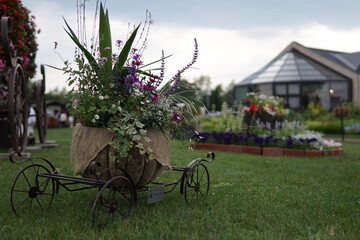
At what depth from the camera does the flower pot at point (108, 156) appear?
2.75 m

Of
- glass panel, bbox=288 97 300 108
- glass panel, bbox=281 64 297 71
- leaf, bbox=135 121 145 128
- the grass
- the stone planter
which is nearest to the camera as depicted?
the grass

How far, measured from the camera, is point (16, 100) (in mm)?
6312

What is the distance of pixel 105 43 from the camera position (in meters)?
3.14

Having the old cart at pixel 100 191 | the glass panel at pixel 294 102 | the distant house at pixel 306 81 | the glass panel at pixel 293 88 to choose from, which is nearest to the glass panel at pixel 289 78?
the distant house at pixel 306 81

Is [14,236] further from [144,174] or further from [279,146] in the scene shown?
[279,146]

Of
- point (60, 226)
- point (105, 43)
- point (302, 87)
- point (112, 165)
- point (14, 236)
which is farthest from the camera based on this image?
point (302, 87)

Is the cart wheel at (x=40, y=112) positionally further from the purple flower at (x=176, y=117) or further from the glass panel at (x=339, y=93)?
the glass panel at (x=339, y=93)

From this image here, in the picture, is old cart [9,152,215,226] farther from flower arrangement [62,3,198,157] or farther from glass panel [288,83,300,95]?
glass panel [288,83,300,95]

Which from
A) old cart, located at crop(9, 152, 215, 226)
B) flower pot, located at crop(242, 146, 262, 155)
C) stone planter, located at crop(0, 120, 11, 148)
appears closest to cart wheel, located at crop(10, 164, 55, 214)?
old cart, located at crop(9, 152, 215, 226)

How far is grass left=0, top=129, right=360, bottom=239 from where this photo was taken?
8.06 ft

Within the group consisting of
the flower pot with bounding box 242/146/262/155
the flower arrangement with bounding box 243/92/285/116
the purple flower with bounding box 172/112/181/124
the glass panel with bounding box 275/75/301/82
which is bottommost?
the flower pot with bounding box 242/146/262/155

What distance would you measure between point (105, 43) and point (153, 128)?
37.1 inches

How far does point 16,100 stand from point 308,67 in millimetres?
22976

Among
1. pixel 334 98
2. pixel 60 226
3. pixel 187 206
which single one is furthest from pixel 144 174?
pixel 334 98
